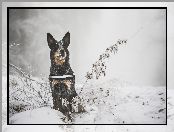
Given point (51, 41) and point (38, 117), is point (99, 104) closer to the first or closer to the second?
point (38, 117)

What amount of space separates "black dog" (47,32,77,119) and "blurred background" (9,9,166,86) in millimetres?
43

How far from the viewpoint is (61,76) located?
144 inches

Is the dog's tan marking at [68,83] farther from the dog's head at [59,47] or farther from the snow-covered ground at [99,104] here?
the dog's head at [59,47]

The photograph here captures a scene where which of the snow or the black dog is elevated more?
the black dog

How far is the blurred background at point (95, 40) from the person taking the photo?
3.65 m

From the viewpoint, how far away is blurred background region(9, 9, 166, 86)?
3.65 metres

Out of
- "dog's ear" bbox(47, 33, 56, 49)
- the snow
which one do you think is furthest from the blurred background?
the snow

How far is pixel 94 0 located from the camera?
3.70 m

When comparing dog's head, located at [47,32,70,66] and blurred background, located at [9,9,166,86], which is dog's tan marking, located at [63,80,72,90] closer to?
blurred background, located at [9,9,166,86]

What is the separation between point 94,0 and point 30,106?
3.85 feet

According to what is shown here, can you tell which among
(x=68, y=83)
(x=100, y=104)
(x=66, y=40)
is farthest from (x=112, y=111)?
(x=66, y=40)

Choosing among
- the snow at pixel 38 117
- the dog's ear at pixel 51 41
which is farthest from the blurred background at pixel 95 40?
the snow at pixel 38 117

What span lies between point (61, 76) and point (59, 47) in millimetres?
274

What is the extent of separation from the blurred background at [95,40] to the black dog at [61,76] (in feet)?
0.14
